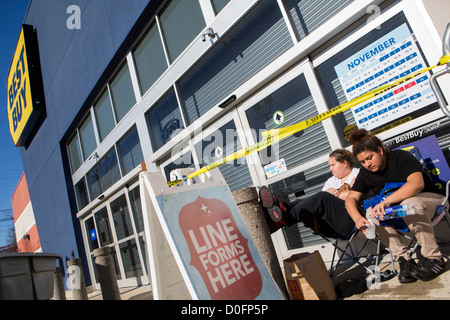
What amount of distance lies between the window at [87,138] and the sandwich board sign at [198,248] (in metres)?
8.09

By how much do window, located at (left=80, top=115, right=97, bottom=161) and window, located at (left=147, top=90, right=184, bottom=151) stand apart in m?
3.60

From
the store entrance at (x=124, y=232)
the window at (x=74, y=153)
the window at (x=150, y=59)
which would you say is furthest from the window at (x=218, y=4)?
the window at (x=74, y=153)

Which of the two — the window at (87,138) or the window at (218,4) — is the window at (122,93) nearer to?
the window at (87,138)

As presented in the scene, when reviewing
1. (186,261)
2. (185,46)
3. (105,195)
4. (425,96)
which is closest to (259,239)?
(186,261)

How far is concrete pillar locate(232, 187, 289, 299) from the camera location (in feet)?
9.07

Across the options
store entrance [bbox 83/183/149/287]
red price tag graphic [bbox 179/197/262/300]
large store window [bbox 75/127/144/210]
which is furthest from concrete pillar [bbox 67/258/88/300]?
red price tag graphic [bbox 179/197/262/300]

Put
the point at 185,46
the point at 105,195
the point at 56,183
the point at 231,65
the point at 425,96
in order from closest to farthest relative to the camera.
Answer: the point at 425,96
the point at 231,65
the point at 185,46
the point at 105,195
the point at 56,183

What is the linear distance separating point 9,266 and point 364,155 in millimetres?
3552

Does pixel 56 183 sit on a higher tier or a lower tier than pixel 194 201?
higher

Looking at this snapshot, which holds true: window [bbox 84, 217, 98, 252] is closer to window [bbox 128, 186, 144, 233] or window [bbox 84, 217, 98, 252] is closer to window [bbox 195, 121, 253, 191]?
window [bbox 128, 186, 144, 233]

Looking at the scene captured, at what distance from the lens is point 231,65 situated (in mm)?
4984

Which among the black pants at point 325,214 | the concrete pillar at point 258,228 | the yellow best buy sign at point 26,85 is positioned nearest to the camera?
the concrete pillar at point 258,228

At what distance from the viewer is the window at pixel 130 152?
737 cm

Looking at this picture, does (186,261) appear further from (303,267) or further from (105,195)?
(105,195)
